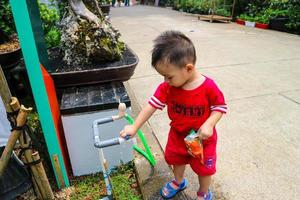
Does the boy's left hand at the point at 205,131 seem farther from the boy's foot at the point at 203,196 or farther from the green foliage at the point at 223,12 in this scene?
the green foliage at the point at 223,12

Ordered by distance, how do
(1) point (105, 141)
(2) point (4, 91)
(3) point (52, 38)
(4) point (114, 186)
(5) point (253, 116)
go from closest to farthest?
(1) point (105, 141)
(2) point (4, 91)
(4) point (114, 186)
(5) point (253, 116)
(3) point (52, 38)

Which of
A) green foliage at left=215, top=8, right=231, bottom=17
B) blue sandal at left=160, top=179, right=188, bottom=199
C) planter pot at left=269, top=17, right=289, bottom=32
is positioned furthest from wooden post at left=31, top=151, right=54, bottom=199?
green foliage at left=215, top=8, right=231, bottom=17

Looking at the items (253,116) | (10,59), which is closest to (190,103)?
(253,116)

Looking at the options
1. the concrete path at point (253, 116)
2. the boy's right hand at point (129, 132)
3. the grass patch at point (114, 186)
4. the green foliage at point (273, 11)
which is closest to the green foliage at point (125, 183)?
the grass patch at point (114, 186)

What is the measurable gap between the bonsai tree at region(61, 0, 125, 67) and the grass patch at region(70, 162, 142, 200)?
94 centimetres

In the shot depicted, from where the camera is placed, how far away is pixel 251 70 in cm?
450

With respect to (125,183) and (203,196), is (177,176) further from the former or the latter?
(125,183)

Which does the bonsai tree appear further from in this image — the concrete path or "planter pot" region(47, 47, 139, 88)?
the concrete path

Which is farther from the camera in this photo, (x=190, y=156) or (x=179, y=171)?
(x=179, y=171)

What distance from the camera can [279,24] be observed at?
8.22m

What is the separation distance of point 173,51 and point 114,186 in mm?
1250

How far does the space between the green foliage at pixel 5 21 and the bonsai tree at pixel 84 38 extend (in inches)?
47.0

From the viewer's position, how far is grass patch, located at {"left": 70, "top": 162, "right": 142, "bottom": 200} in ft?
6.81

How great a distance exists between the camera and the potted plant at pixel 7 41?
2.79 meters
